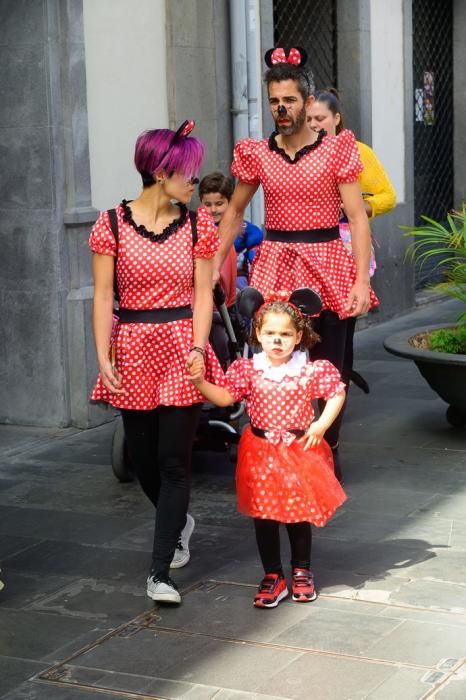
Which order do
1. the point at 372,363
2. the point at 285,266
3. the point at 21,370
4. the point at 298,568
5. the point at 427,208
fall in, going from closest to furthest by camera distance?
the point at 298,568 → the point at 285,266 → the point at 21,370 → the point at 372,363 → the point at 427,208

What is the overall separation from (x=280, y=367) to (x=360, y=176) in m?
2.63

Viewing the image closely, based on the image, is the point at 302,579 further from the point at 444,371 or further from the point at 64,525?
the point at 444,371

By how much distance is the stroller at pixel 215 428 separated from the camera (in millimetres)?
7188

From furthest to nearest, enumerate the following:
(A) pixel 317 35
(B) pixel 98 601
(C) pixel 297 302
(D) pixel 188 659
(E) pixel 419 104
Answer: (E) pixel 419 104
(A) pixel 317 35
(C) pixel 297 302
(B) pixel 98 601
(D) pixel 188 659

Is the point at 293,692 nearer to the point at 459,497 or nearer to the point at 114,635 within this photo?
the point at 114,635

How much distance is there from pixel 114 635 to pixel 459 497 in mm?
2378

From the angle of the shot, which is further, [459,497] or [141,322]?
[459,497]

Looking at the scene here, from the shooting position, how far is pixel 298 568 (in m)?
5.43

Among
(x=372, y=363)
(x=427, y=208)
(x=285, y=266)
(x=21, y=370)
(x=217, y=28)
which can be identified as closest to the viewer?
(x=285, y=266)

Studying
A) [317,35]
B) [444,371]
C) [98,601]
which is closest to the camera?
[98,601]

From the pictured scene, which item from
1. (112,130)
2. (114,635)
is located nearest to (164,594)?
(114,635)

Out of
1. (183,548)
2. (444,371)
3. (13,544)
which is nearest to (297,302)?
(183,548)

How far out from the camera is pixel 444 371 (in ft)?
26.2

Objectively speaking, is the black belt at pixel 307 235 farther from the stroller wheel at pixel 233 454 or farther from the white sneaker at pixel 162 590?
the white sneaker at pixel 162 590
